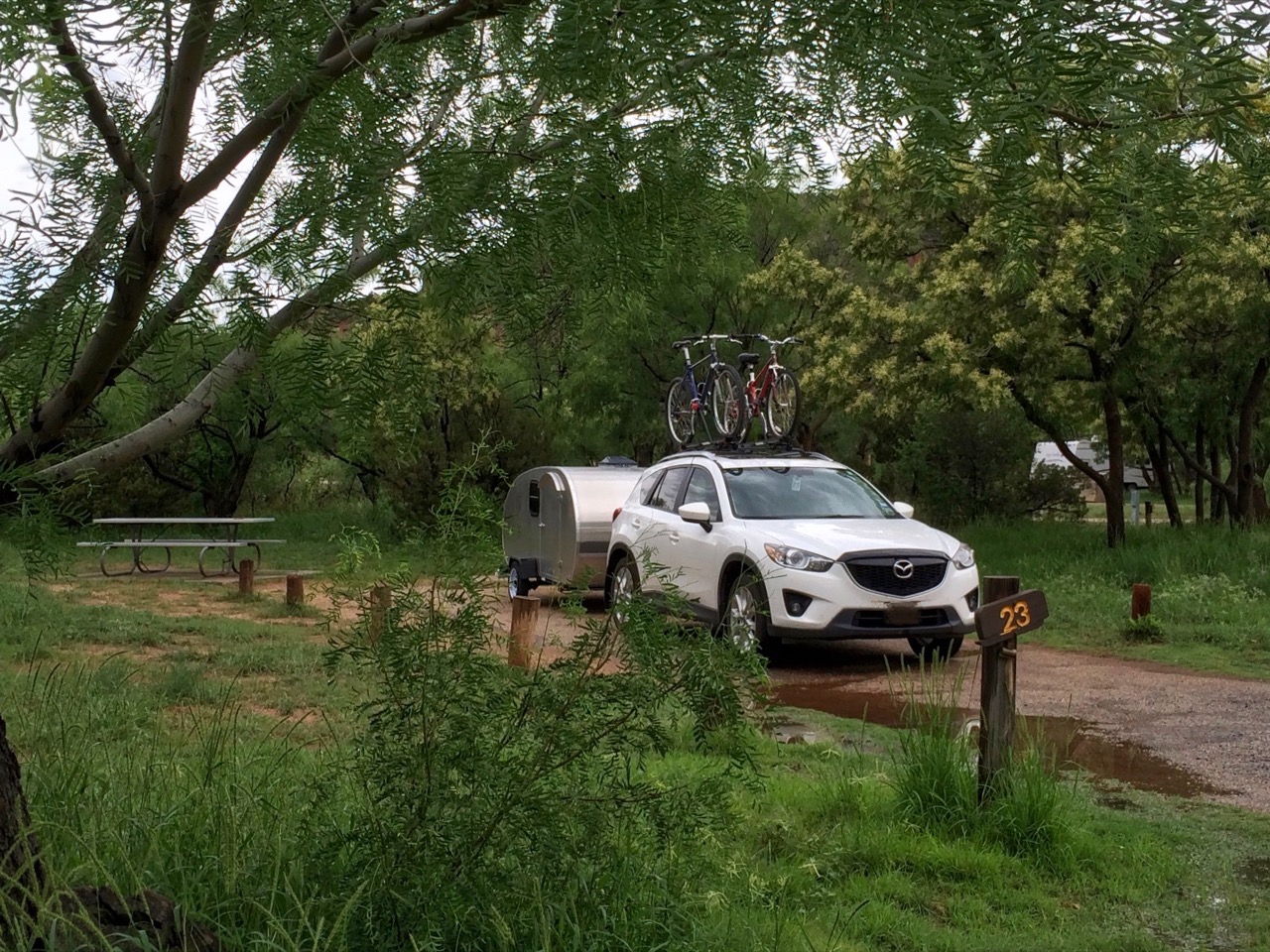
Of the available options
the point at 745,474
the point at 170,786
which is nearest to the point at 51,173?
the point at 170,786

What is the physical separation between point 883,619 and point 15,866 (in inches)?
342

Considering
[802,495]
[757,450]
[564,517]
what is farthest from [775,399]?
[802,495]

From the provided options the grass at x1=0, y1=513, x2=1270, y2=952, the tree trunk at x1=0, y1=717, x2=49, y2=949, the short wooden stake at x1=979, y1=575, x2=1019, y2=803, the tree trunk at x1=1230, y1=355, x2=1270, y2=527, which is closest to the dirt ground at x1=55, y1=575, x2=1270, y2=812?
the short wooden stake at x1=979, y1=575, x2=1019, y2=803

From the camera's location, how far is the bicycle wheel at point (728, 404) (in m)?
15.8

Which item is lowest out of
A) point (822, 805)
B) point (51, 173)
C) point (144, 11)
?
point (822, 805)

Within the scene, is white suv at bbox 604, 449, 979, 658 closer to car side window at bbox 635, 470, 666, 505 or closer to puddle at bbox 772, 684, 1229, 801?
car side window at bbox 635, 470, 666, 505

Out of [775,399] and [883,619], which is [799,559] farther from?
[775,399]

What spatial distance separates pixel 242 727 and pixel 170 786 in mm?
2050

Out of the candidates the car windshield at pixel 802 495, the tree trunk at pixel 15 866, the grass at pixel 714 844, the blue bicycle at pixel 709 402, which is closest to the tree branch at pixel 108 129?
the grass at pixel 714 844

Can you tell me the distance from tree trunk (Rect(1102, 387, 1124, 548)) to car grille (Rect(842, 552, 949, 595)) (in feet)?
25.6

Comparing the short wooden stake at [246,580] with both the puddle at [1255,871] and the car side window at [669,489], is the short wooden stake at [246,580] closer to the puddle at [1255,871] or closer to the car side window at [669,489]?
the car side window at [669,489]

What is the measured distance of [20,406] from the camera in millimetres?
2092

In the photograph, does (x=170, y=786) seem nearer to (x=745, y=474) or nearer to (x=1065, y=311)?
(x=745, y=474)

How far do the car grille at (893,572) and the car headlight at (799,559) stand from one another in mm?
177
